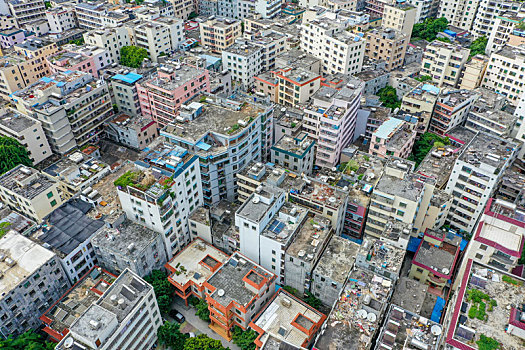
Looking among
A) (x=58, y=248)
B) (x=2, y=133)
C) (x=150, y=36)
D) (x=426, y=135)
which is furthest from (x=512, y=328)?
(x=150, y=36)

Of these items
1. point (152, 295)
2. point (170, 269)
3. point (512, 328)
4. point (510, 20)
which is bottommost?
point (170, 269)

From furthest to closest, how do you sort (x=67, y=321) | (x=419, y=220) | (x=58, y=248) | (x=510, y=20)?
(x=510, y=20), (x=419, y=220), (x=58, y=248), (x=67, y=321)

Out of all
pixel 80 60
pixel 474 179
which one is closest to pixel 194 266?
pixel 474 179

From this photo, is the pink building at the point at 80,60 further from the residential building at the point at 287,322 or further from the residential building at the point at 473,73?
the residential building at the point at 473,73

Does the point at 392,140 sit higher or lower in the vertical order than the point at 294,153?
lower

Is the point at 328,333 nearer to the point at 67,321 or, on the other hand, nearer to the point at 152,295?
the point at 152,295

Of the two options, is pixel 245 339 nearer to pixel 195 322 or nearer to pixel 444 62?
pixel 195 322

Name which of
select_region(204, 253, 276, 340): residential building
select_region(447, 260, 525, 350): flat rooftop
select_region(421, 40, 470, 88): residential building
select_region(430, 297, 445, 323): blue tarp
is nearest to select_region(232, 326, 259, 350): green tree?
select_region(204, 253, 276, 340): residential building

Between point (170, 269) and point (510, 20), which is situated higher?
point (510, 20)
